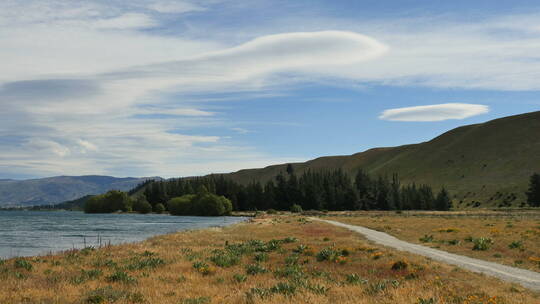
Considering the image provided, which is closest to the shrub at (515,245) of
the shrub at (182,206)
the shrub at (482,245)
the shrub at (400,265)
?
the shrub at (482,245)

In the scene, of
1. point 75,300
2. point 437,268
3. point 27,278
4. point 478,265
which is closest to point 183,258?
point 27,278

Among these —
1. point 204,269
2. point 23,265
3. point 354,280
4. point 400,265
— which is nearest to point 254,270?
point 204,269

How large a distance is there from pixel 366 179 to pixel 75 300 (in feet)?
611

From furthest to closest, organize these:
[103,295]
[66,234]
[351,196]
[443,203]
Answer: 1. [351,196]
2. [443,203]
3. [66,234]
4. [103,295]

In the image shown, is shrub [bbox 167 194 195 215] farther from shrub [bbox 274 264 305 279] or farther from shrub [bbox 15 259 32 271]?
shrub [bbox 274 264 305 279]

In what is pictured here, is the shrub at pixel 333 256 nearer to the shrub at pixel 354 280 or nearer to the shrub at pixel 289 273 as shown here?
the shrub at pixel 289 273

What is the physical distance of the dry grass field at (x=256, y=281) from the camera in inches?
628

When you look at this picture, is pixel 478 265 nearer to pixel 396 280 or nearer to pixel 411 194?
pixel 396 280

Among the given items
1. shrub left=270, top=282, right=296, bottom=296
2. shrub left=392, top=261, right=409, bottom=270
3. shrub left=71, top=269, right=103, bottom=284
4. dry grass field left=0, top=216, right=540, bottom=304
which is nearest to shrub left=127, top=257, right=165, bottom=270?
dry grass field left=0, top=216, right=540, bottom=304

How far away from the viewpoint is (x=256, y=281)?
19938mm

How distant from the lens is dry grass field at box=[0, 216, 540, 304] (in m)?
15.9

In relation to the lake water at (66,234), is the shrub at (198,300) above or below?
above

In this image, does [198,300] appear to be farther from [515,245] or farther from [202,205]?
[202,205]

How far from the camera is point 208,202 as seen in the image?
17250 cm
